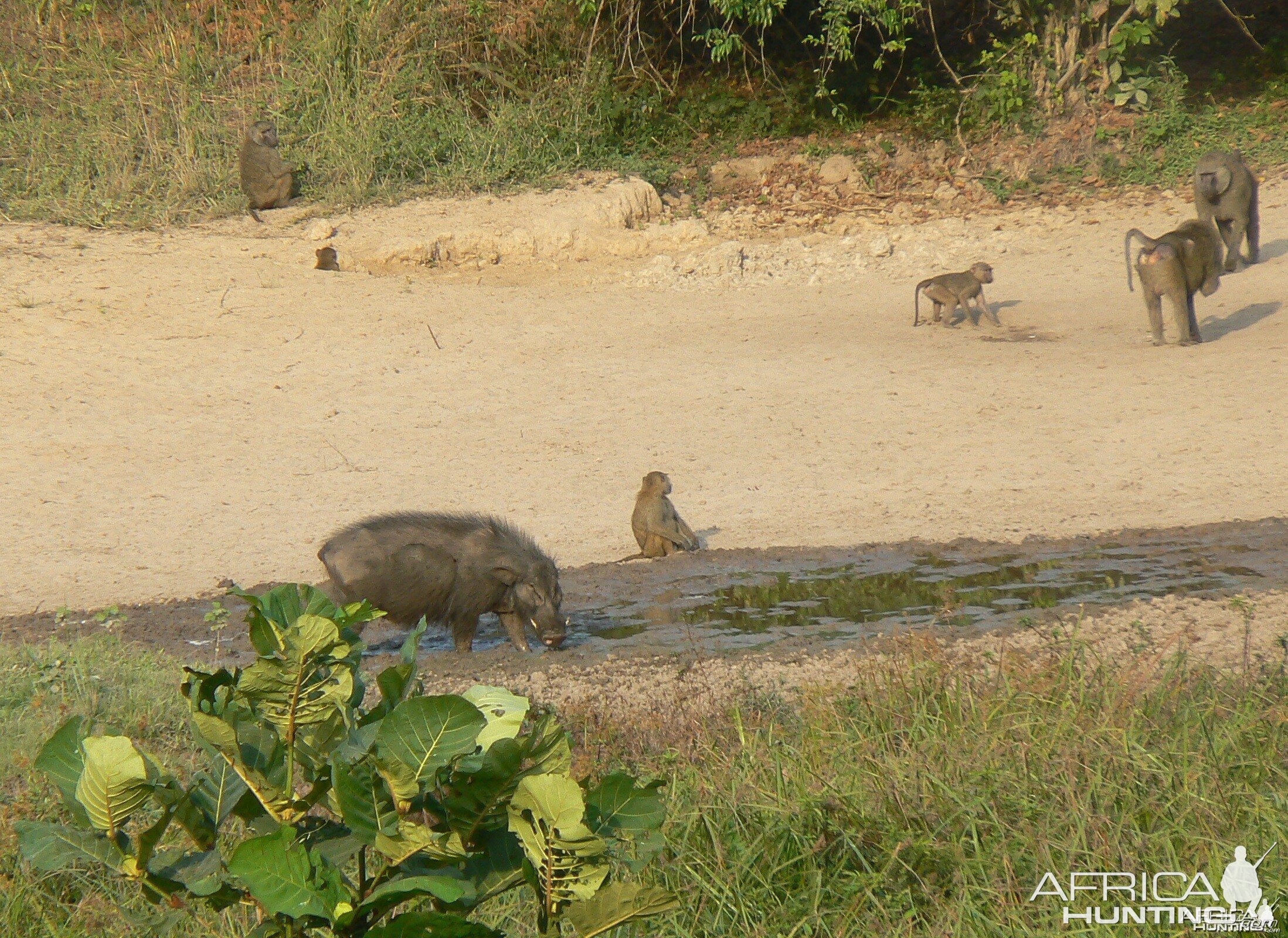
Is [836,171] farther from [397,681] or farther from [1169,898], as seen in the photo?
[397,681]

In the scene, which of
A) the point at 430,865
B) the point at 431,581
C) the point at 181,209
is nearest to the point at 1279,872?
the point at 430,865

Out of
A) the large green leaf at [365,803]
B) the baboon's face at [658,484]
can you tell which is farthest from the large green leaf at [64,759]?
the baboon's face at [658,484]

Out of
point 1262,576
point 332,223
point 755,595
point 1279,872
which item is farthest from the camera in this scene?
point 332,223

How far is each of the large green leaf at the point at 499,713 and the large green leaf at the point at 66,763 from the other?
590 millimetres

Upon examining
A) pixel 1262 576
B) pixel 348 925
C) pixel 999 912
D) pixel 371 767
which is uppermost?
pixel 371 767

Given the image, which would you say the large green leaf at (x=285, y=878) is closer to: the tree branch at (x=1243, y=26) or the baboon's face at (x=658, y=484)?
the baboon's face at (x=658, y=484)

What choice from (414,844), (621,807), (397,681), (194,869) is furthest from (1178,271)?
(194,869)

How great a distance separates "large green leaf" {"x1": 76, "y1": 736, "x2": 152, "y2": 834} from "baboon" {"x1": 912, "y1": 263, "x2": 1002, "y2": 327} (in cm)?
1142

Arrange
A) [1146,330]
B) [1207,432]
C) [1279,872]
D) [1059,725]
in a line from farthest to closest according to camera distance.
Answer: [1146,330]
[1207,432]
[1059,725]
[1279,872]

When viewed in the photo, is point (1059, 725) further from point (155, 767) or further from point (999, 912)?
point (155, 767)

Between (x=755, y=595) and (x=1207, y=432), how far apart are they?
442 centimetres

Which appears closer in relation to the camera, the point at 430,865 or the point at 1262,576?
the point at 430,865

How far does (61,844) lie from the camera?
2.02 metres

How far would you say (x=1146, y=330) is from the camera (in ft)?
40.5
